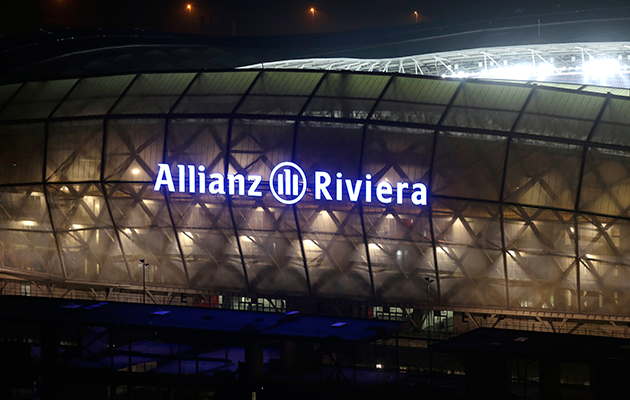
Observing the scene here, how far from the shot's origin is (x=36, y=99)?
6262 cm

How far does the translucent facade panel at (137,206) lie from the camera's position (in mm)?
56656

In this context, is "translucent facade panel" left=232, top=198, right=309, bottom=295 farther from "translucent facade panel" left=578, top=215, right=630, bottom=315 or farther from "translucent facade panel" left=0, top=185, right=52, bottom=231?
"translucent facade panel" left=578, top=215, right=630, bottom=315

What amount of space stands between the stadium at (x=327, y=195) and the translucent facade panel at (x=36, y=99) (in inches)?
7.7

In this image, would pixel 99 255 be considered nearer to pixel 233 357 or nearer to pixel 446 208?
pixel 233 357

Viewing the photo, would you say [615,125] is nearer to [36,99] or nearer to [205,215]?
[205,215]

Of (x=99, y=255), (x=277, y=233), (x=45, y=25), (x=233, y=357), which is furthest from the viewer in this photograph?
(x=45, y=25)

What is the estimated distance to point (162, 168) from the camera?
55.5m

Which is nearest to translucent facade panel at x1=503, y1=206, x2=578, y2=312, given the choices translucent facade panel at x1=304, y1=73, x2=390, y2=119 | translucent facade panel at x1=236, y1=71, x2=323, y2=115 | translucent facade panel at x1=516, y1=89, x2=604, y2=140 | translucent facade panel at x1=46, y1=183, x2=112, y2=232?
translucent facade panel at x1=516, y1=89, x2=604, y2=140

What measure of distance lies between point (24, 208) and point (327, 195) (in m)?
27.5

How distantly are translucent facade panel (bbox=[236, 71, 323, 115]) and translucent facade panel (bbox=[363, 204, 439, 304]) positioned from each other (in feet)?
34.6

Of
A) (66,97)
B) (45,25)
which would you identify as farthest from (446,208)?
(45,25)

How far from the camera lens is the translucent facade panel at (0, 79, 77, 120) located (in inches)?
2400

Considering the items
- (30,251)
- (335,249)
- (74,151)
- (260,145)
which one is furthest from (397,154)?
(30,251)

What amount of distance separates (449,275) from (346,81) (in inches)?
692
